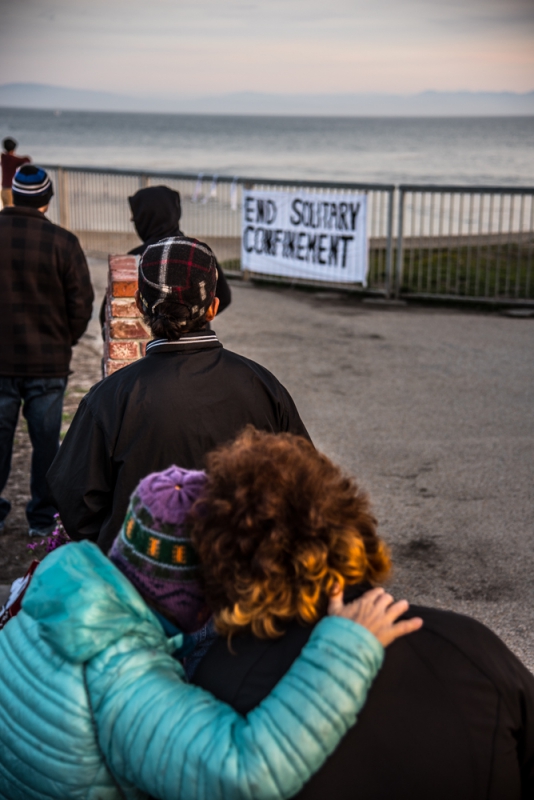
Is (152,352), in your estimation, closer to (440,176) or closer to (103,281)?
(103,281)

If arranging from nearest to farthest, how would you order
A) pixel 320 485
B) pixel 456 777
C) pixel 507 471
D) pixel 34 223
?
pixel 456 777
pixel 320 485
pixel 34 223
pixel 507 471

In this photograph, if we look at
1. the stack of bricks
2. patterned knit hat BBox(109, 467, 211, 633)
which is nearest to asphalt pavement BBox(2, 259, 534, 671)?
the stack of bricks

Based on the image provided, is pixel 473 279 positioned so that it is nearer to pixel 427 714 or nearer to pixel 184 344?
Answer: pixel 184 344

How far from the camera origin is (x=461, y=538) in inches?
199

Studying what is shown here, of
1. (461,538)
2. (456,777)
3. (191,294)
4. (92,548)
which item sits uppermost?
(191,294)

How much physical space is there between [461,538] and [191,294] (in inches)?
118

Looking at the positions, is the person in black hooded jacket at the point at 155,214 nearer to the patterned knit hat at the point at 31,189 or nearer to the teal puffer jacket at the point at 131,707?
the patterned knit hat at the point at 31,189

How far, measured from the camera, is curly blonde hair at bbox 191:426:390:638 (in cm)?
154

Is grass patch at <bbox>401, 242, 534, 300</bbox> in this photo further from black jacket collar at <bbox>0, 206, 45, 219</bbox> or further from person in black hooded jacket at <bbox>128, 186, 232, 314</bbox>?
black jacket collar at <bbox>0, 206, 45, 219</bbox>

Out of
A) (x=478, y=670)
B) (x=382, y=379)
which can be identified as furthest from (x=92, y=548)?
(x=382, y=379)

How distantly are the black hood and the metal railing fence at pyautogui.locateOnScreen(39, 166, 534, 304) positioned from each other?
7.35 meters

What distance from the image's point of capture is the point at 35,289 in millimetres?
4914

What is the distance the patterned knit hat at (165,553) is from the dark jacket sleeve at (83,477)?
934 mm

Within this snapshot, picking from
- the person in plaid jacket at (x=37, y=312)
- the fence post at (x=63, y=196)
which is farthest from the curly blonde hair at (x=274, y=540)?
the fence post at (x=63, y=196)
